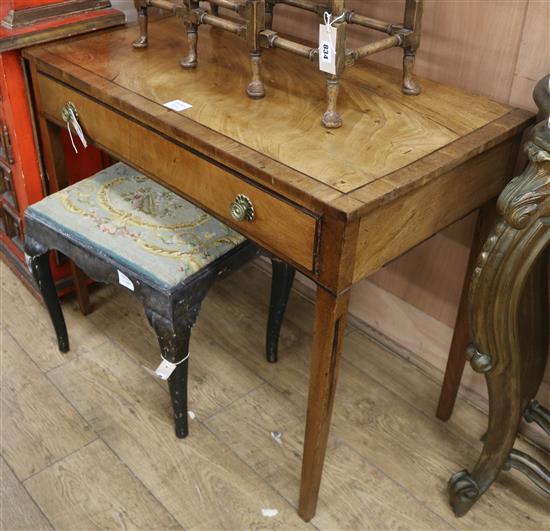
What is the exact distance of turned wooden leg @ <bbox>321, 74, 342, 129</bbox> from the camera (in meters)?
1.18

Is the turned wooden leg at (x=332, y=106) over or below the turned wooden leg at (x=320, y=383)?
over

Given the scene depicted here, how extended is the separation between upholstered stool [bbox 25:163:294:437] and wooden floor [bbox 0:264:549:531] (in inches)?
5.3

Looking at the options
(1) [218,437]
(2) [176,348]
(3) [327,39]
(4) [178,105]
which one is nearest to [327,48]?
(3) [327,39]

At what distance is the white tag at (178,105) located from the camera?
1249 mm

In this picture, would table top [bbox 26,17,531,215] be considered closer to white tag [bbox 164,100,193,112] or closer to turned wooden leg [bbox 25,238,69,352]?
white tag [bbox 164,100,193,112]

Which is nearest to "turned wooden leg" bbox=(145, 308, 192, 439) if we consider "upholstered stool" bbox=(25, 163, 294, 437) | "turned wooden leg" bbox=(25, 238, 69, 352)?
"upholstered stool" bbox=(25, 163, 294, 437)

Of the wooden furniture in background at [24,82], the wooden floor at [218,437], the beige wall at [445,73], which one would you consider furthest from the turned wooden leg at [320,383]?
the wooden furniture in background at [24,82]

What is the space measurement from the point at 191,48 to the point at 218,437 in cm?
86

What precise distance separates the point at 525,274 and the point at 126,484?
A: 36.8 inches

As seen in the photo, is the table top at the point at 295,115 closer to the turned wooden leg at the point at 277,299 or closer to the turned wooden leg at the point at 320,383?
the turned wooden leg at the point at 320,383

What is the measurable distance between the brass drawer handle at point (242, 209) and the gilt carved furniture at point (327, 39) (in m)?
0.20

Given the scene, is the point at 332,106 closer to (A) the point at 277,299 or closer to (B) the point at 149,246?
(B) the point at 149,246

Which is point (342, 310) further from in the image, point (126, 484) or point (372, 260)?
point (126, 484)

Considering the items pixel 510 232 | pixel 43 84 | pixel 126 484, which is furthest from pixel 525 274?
pixel 43 84
